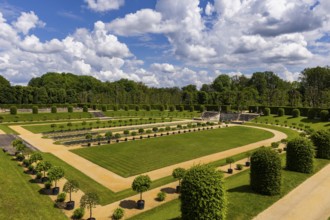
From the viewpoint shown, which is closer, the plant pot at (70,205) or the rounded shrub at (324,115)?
the plant pot at (70,205)

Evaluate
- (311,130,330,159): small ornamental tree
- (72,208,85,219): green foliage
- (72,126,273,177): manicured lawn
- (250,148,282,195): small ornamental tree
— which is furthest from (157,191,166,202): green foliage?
(311,130,330,159): small ornamental tree

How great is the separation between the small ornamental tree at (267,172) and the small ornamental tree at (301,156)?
5.50m

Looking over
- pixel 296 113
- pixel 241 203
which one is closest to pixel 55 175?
pixel 241 203

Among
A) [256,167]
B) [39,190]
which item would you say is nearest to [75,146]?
[39,190]

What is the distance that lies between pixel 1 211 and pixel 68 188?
3505 millimetres

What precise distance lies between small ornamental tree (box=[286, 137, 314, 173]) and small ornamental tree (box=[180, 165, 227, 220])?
11.5 m

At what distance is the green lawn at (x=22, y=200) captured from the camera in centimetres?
1364

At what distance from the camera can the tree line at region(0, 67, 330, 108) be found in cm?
8238

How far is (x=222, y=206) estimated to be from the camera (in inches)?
441

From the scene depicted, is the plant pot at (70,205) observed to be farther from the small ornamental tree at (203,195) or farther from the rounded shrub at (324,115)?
the rounded shrub at (324,115)

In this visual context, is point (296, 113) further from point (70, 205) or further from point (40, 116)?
point (40, 116)

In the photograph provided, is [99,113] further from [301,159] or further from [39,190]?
[301,159]

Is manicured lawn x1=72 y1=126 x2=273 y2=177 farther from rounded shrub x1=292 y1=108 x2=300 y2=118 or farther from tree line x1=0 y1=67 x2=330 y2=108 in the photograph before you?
tree line x1=0 y1=67 x2=330 y2=108

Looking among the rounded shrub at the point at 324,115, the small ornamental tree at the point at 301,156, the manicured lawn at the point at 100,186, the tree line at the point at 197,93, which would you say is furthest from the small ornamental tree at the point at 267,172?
the tree line at the point at 197,93
